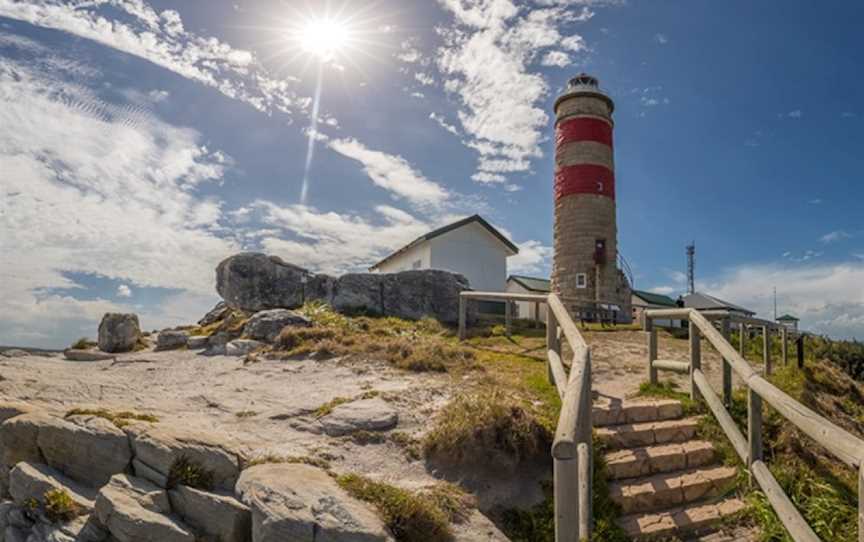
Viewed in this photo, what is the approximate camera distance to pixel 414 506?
424 cm

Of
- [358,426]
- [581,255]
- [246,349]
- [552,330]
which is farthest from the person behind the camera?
[581,255]

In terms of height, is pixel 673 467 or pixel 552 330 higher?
pixel 552 330

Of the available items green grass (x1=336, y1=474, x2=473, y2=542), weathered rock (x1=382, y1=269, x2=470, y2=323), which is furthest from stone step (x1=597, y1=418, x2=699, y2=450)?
weathered rock (x1=382, y1=269, x2=470, y2=323)

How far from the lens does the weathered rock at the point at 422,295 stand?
15.5 meters

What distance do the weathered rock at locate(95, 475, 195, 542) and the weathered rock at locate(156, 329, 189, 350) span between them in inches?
389

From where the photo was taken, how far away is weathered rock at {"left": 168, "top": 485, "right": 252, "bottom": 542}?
4238 millimetres

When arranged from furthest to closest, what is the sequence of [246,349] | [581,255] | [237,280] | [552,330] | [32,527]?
[581,255], [237,280], [246,349], [552,330], [32,527]

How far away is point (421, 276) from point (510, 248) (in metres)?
12.2

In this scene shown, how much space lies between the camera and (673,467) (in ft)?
18.2

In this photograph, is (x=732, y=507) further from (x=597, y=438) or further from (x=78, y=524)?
(x=78, y=524)

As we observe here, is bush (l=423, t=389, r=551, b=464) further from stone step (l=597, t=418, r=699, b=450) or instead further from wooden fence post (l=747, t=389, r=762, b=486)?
wooden fence post (l=747, t=389, r=762, b=486)

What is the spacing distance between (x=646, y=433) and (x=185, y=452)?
5149mm

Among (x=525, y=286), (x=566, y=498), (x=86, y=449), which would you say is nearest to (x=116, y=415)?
(x=86, y=449)

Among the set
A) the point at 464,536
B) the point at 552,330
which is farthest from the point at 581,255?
the point at 464,536
